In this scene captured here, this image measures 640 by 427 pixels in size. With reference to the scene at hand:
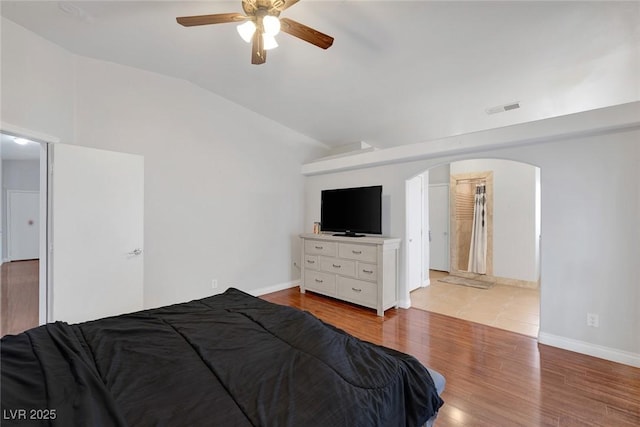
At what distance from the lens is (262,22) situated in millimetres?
1884

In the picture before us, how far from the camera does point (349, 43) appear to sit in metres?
2.60

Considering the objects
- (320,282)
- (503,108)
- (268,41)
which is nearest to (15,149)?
(320,282)

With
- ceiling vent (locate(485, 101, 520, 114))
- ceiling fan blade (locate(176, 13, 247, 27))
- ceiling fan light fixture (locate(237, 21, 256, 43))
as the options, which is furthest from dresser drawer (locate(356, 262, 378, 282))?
ceiling fan blade (locate(176, 13, 247, 27))

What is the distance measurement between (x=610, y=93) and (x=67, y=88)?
569cm

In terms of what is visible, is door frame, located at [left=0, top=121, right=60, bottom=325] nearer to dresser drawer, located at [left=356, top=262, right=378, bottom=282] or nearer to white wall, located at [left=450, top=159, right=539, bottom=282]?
dresser drawer, located at [left=356, top=262, right=378, bottom=282]

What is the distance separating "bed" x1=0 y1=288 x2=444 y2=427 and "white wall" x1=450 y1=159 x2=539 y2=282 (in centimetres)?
469

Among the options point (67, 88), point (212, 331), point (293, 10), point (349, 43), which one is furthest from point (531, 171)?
point (67, 88)

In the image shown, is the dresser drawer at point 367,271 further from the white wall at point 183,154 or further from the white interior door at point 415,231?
the white wall at point 183,154

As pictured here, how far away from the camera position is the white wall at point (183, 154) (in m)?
2.54

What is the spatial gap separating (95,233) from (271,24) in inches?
103

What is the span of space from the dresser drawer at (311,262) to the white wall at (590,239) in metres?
2.72

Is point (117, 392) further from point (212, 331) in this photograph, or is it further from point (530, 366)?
point (530, 366)

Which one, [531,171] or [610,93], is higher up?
[610,93]

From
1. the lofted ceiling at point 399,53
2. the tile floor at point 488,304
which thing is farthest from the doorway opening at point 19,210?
the tile floor at point 488,304
